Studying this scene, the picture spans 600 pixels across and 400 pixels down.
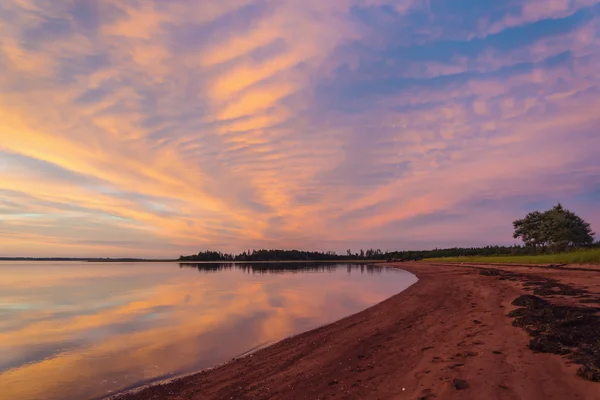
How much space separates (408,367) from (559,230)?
262ft

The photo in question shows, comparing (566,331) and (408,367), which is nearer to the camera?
(408,367)

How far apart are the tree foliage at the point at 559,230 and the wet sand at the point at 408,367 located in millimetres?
68950

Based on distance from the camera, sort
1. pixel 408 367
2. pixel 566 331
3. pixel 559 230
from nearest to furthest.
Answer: pixel 408 367, pixel 566 331, pixel 559 230

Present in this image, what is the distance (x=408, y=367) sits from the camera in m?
8.62

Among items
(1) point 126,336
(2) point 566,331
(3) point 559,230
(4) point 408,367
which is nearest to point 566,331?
(2) point 566,331

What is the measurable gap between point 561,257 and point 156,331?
159 ft

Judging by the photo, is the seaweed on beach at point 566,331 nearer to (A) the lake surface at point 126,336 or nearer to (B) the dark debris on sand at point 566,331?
(B) the dark debris on sand at point 566,331

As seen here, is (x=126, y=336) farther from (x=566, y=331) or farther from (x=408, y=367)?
(x=566, y=331)

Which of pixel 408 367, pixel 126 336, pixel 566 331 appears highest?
pixel 566 331

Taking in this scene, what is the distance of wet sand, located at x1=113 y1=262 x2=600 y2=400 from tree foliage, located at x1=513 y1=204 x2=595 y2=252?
6895 centimetres

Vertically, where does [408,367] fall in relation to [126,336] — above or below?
above

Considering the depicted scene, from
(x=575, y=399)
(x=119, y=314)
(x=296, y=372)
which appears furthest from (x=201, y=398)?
(x=119, y=314)

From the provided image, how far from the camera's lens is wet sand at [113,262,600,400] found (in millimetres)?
6613

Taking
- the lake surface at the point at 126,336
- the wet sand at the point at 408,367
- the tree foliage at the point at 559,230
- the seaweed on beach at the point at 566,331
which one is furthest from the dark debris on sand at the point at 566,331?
the tree foliage at the point at 559,230
